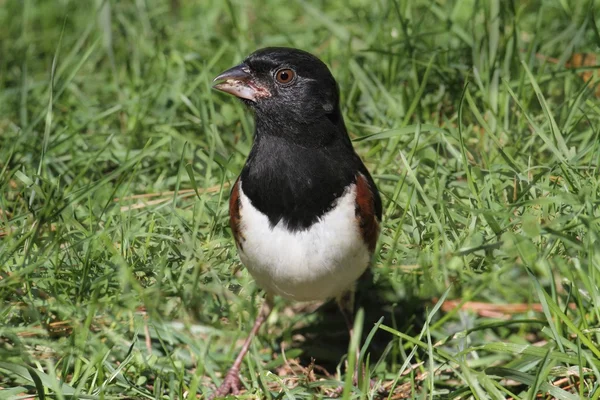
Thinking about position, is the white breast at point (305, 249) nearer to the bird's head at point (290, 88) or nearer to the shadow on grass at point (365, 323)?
the bird's head at point (290, 88)

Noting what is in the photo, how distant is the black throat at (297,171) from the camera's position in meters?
2.71

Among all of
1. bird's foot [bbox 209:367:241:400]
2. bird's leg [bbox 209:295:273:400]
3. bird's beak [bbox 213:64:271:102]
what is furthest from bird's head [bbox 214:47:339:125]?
bird's foot [bbox 209:367:241:400]

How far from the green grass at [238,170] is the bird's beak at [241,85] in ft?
0.95

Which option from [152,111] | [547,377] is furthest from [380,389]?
[152,111]

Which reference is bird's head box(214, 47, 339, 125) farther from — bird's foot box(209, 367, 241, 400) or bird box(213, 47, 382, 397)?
bird's foot box(209, 367, 241, 400)

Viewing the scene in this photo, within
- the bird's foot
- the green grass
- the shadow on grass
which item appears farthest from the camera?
the shadow on grass

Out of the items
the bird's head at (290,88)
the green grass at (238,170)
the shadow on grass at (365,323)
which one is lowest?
the shadow on grass at (365,323)

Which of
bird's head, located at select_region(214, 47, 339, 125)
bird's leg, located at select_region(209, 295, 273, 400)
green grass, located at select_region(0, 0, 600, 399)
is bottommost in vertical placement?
bird's leg, located at select_region(209, 295, 273, 400)

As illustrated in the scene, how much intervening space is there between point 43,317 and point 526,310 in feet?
6.11

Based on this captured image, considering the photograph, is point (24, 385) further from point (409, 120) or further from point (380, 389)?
point (409, 120)

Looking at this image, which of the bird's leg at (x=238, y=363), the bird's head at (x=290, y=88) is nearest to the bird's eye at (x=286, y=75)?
the bird's head at (x=290, y=88)

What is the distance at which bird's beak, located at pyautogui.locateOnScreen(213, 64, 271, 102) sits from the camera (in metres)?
2.85

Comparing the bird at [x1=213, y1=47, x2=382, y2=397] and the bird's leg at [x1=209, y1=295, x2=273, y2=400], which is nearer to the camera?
the bird at [x1=213, y1=47, x2=382, y2=397]

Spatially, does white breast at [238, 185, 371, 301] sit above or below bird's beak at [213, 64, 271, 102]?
below
